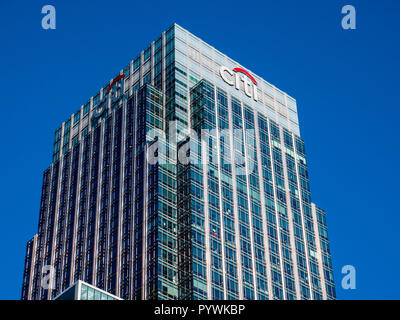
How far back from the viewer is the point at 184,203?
16625 centimetres

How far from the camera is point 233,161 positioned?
180625mm

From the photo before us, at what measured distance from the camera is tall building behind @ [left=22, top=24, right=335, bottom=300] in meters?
162

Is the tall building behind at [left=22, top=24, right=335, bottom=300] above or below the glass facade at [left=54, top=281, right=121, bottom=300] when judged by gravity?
above

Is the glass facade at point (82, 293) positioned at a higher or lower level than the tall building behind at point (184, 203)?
lower

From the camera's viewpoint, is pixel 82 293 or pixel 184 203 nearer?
pixel 82 293

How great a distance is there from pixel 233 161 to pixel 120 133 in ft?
81.4

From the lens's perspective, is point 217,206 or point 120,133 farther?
point 120,133

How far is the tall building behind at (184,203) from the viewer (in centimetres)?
16162

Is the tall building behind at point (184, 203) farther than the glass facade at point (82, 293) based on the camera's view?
Yes

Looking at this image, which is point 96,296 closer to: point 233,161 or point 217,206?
point 217,206

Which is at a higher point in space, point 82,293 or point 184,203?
point 184,203

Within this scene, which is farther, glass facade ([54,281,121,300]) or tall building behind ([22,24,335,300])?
tall building behind ([22,24,335,300])
